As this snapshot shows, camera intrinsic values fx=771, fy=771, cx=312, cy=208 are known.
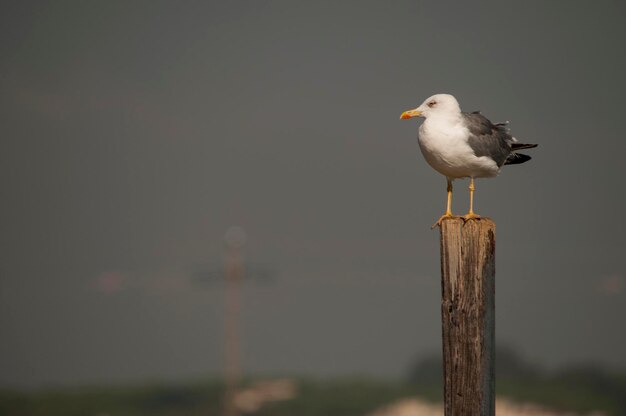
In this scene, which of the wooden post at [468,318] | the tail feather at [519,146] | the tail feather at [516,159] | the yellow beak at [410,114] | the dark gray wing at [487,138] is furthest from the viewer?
the tail feather at [516,159]

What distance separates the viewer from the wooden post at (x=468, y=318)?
5688 mm

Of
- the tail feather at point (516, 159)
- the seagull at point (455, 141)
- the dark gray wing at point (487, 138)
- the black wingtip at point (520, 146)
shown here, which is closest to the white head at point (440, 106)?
the seagull at point (455, 141)

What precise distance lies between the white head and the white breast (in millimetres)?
91

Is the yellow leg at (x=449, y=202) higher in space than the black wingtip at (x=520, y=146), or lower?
lower

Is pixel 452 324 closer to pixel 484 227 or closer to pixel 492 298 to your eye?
pixel 492 298

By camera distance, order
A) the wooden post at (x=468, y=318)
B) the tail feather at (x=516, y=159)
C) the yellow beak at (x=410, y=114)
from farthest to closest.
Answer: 1. the tail feather at (x=516, y=159)
2. the yellow beak at (x=410, y=114)
3. the wooden post at (x=468, y=318)

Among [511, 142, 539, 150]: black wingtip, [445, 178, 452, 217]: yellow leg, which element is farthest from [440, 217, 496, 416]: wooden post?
[511, 142, 539, 150]: black wingtip

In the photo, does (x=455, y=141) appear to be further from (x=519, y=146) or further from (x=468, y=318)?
(x=468, y=318)

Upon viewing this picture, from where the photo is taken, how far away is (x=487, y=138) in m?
8.16

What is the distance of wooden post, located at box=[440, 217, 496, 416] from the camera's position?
569 centimetres

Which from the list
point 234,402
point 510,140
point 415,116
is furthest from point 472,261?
point 234,402

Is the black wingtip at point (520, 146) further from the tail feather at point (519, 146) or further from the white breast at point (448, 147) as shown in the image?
the white breast at point (448, 147)

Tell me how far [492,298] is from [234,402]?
3214 centimetres

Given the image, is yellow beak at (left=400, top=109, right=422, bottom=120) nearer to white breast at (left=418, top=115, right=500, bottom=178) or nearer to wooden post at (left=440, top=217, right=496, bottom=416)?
white breast at (left=418, top=115, right=500, bottom=178)
